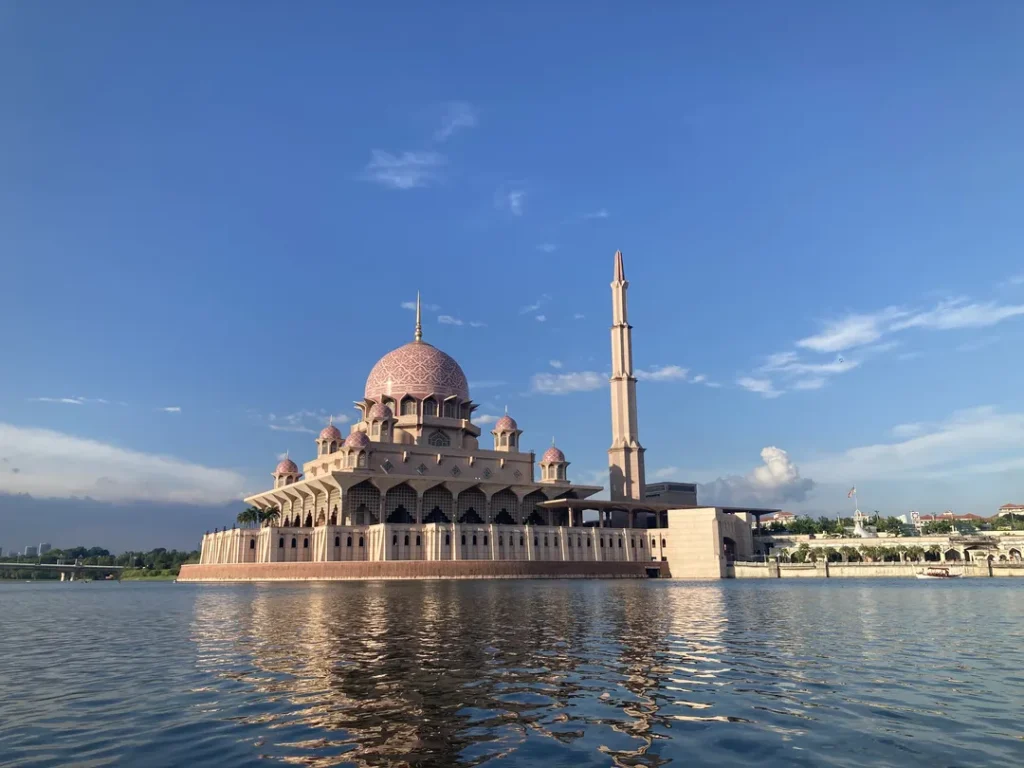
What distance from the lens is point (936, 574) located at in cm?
7788

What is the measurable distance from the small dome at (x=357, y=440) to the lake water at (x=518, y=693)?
56.8 metres

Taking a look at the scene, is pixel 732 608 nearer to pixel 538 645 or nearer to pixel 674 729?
pixel 538 645

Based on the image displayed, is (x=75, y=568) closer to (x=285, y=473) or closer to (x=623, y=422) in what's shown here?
(x=285, y=473)

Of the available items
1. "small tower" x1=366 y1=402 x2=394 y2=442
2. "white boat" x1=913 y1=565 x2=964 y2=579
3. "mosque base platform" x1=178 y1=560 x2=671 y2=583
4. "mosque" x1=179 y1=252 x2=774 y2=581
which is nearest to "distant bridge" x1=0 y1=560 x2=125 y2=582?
"mosque" x1=179 y1=252 x2=774 y2=581

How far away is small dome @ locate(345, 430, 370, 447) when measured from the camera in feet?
283

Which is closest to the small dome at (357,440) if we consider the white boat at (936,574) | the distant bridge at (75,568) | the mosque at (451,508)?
the mosque at (451,508)

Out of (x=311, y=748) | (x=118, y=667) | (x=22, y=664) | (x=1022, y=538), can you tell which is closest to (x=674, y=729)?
(x=311, y=748)

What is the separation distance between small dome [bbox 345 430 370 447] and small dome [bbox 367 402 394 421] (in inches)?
229

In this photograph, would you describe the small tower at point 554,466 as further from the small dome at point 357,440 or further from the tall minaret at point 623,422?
the small dome at point 357,440

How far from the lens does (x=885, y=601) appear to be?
40.5 meters

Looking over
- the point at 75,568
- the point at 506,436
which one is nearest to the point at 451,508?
the point at 506,436

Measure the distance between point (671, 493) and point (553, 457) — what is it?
1991 cm

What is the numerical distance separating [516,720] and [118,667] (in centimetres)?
1118

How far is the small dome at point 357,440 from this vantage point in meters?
86.1
